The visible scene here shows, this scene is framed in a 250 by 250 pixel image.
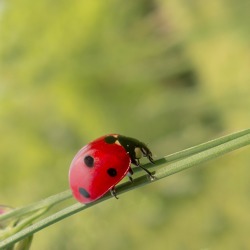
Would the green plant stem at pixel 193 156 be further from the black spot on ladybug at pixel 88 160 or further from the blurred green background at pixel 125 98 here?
the blurred green background at pixel 125 98

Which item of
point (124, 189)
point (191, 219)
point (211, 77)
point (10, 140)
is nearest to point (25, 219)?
point (124, 189)

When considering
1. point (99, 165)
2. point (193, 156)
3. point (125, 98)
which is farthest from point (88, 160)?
point (125, 98)

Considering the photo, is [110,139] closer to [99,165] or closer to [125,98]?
[99,165]

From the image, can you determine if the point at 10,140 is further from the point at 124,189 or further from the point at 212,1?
the point at 124,189

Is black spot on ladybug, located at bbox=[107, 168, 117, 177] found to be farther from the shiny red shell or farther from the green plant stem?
the green plant stem

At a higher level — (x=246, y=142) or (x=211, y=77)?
(x=246, y=142)
